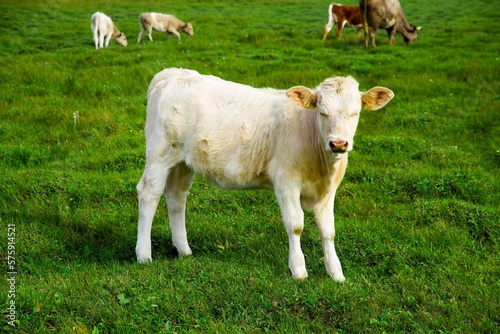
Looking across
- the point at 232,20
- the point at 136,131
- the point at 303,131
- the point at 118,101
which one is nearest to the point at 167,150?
the point at 303,131

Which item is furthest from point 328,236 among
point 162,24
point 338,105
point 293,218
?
point 162,24

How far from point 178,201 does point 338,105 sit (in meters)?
2.47

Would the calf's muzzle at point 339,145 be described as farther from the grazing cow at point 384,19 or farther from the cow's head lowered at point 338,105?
the grazing cow at point 384,19

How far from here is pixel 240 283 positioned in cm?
541

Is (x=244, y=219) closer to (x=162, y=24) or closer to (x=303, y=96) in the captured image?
(x=303, y=96)

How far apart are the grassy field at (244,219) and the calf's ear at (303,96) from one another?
5.83ft

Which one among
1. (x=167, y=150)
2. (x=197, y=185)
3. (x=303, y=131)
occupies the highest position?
(x=303, y=131)

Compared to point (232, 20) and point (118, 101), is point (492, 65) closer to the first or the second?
point (118, 101)

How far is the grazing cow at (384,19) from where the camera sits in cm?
2103

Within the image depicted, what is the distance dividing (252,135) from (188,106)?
87 cm

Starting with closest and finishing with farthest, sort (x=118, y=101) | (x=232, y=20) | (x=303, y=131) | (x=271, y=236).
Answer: (x=303, y=131) → (x=271, y=236) → (x=118, y=101) → (x=232, y=20)

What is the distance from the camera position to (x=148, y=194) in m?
6.51

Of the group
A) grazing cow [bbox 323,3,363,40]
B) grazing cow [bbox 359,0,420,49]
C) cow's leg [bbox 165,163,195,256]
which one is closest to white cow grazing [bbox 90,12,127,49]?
grazing cow [bbox 323,3,363,40]

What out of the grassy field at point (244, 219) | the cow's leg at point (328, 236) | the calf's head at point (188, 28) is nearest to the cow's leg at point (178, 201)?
the grassy field at point (244, 219)
